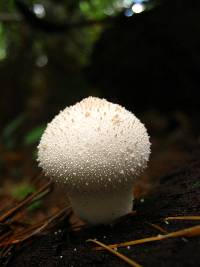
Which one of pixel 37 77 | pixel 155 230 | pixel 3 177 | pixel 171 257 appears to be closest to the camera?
pixel 171 257

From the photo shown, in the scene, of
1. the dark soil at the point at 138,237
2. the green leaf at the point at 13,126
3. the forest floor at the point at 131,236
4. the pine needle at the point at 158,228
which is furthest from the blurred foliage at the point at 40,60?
the pine needle at the point at 158,228

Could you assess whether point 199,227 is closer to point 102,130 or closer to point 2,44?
point 102,130

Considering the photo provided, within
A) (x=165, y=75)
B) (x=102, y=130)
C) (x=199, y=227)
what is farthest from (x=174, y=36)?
(x=199, y=227)

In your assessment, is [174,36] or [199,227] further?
[174,36]

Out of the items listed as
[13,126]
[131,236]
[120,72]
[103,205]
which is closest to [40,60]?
[13,126]

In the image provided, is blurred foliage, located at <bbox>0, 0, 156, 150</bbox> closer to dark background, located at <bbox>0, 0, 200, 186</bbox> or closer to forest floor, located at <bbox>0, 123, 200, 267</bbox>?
dark background, located at <bbox>0, 0, 200, 186</bbox>

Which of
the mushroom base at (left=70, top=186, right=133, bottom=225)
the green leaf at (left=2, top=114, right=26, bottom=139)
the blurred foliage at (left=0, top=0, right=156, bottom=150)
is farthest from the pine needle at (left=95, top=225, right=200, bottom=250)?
the blurred foliage at (left=0, top=0, right=156, bottom=150)
